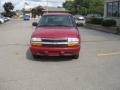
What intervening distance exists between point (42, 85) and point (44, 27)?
4548mm

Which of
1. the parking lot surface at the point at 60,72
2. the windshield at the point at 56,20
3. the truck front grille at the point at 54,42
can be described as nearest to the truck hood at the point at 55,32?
the truck front grille at the point at 54,42

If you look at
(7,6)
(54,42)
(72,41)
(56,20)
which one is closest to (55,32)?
(54,42)

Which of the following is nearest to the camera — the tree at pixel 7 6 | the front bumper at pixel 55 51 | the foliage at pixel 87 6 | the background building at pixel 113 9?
the front bumper at pixel 55 51

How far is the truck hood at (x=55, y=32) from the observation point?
10.5 metres

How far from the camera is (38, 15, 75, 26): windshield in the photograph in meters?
11.9

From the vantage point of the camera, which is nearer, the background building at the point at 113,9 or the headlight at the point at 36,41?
the headlight at the point at 36,41

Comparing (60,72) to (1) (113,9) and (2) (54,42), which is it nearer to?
(2) (54,42)

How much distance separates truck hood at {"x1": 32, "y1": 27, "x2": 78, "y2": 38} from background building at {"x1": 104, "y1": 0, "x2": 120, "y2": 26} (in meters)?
24.7

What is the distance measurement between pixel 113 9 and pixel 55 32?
2876cm

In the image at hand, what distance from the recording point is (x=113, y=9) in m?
38.3

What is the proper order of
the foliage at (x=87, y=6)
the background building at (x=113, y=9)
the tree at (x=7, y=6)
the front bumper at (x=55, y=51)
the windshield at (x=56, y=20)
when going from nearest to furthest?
the front bumper at (x=55, y=51)
the windshield at (x=56, y=20)
the background building at (x=113, y=9)
the foliage at (x=87, y=6)
the tree at (x=7, y=6)

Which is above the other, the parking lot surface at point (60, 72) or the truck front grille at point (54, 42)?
the truck front grille at point (54, 42)

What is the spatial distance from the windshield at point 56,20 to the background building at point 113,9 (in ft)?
77.8

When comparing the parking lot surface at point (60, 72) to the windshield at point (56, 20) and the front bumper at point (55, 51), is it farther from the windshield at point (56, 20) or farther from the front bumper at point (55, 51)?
the windshield at point (56, 20)
